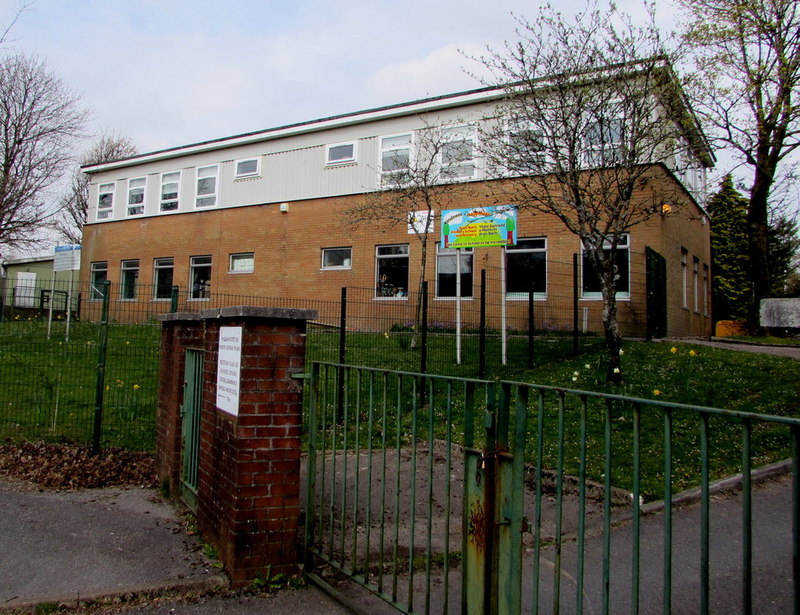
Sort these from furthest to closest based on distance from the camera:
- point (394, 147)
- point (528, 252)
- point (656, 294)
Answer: point (394, 147), point (528, 252), point (656, 294)

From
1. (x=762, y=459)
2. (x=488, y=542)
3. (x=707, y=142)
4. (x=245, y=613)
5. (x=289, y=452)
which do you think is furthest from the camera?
(x=707, y=142)

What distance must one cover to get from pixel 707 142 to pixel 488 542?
35.1 feet

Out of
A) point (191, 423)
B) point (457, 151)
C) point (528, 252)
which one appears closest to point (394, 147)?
point (457, 151)

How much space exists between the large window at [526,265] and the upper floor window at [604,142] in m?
6.71

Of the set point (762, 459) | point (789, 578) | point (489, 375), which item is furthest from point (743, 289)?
point (789, 578)

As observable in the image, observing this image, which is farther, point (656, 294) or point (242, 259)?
point (242, 259)

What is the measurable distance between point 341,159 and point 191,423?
54.3ft

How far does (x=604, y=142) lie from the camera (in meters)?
9.39

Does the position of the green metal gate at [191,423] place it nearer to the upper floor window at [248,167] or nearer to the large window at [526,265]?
the large window at [526,265]

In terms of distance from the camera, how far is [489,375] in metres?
10.0

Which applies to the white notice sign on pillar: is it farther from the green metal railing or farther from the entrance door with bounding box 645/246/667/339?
the entrance door with bounding box 645/246/667/339

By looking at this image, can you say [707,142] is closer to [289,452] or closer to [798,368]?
[798,368]

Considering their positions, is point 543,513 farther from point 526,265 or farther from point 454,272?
point 454,272

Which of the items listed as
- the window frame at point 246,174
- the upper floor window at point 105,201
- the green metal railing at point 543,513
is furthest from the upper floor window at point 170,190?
the green metal railing at point 543,513
